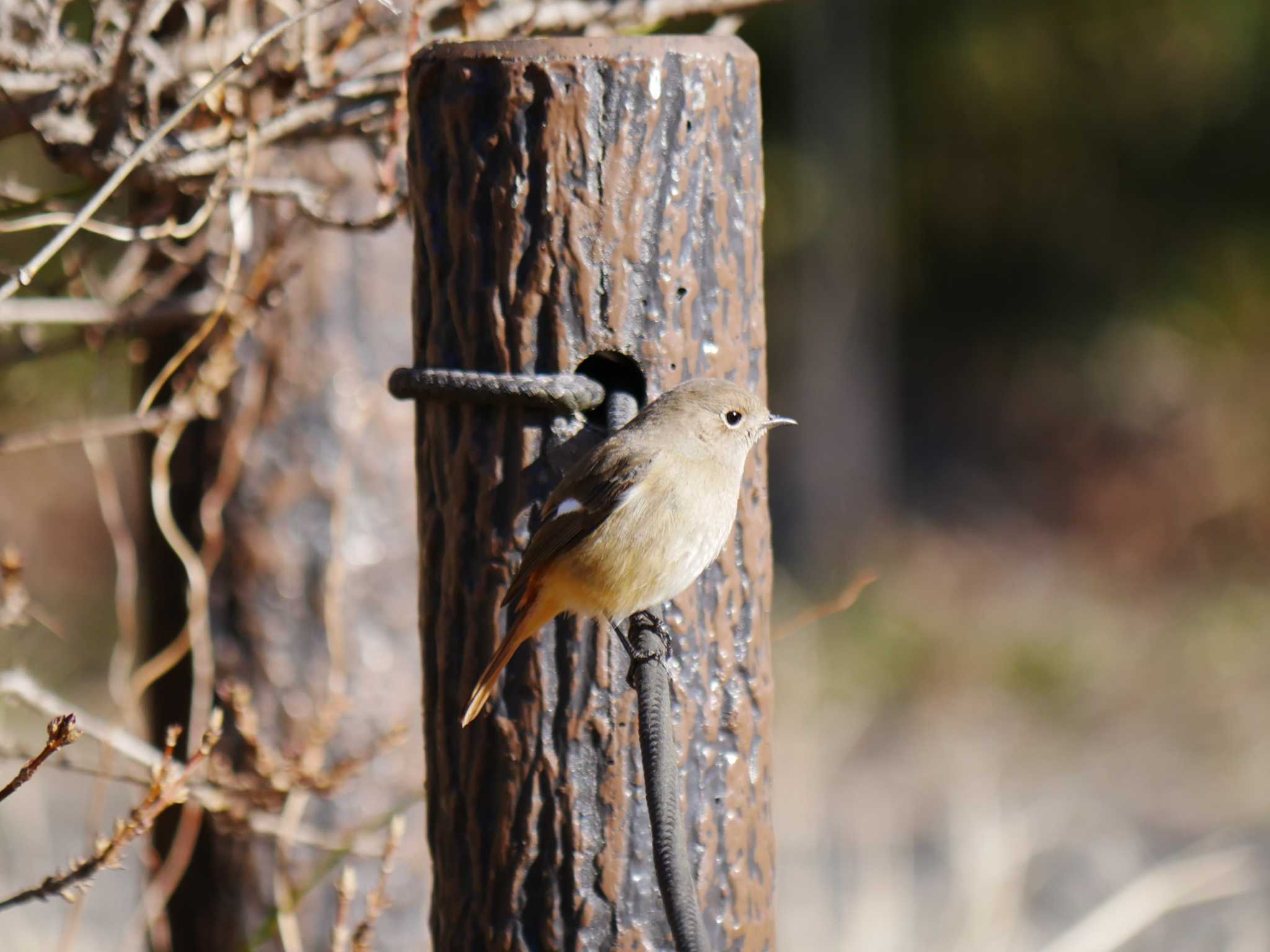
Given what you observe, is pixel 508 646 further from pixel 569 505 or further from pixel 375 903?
pixel 375 903

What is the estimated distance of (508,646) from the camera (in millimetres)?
1824

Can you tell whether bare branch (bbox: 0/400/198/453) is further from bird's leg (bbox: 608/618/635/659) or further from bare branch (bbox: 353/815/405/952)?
bird's leg (bbox: 608/618/635/659)

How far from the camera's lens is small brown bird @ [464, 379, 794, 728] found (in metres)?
1.85

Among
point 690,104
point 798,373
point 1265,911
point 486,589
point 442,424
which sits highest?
point 798,373

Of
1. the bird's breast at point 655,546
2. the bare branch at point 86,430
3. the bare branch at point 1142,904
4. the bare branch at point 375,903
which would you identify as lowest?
the bare branch at point 1142,904

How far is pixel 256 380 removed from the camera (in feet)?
10.7

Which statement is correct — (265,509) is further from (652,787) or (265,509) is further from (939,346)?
(939,346)

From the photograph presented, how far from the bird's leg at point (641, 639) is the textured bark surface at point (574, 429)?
3 cm

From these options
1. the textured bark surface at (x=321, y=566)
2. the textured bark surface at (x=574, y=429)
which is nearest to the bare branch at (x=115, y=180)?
the textured bark surface at (x=574, y=429)

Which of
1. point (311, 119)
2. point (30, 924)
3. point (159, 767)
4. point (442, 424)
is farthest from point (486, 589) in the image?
point (30, 924)

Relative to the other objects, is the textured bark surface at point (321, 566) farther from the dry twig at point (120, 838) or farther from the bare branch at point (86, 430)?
the dry twig at point (120, 838)

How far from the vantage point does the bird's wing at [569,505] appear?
185cm

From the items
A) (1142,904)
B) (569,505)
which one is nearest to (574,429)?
(569,505)

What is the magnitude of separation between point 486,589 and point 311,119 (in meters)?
0.96
